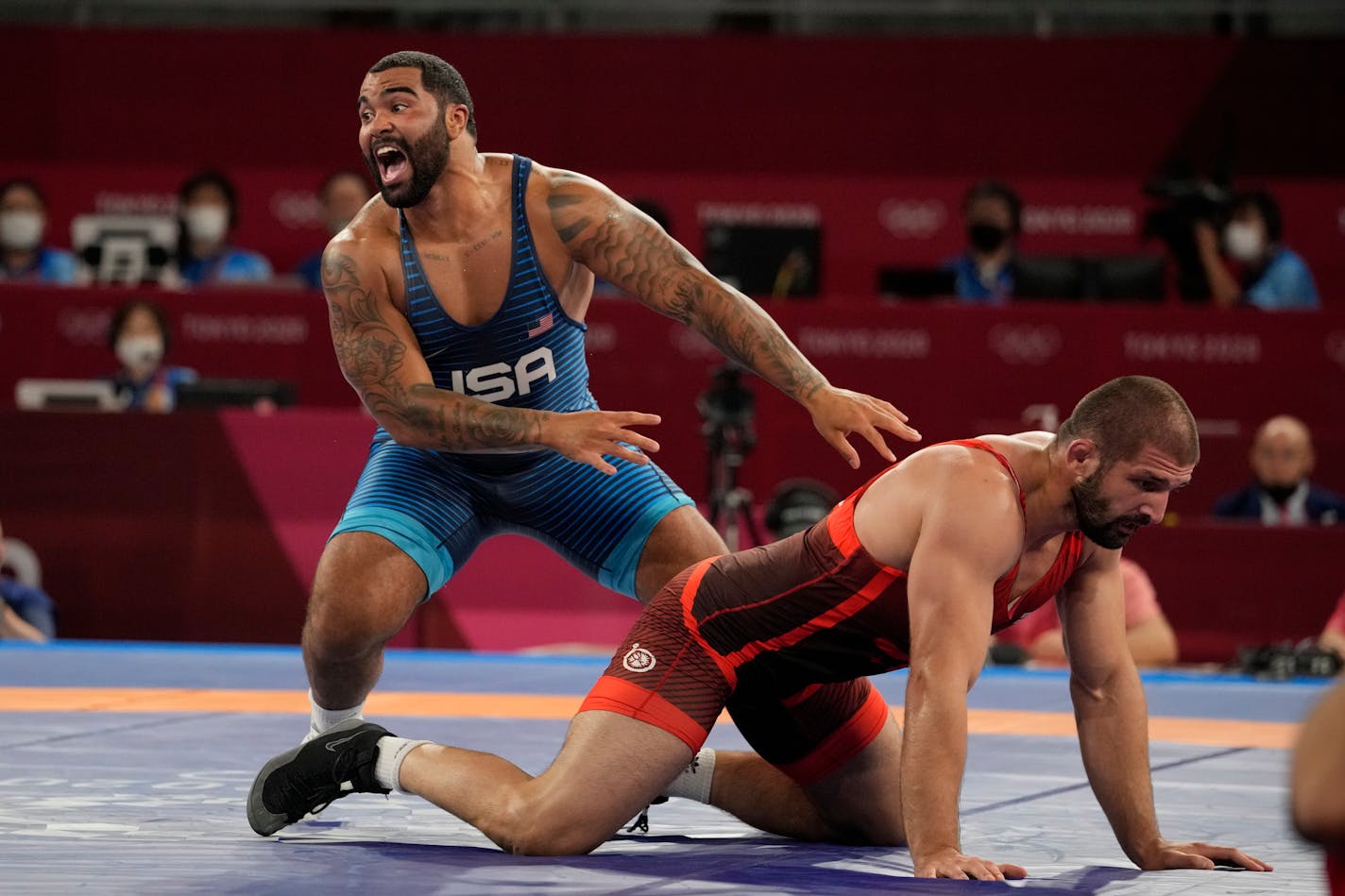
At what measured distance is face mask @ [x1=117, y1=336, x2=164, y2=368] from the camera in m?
8.38

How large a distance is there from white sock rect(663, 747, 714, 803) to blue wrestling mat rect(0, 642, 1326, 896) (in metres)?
0.08

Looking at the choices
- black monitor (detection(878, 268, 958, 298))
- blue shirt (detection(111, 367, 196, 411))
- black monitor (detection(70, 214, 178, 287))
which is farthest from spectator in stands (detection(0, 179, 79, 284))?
black monitor (detection(878, 268, 958, 298))

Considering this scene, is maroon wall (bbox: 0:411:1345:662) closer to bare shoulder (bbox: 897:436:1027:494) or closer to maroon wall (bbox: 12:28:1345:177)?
bare shoulder (bbox: 897:436:1027:494)

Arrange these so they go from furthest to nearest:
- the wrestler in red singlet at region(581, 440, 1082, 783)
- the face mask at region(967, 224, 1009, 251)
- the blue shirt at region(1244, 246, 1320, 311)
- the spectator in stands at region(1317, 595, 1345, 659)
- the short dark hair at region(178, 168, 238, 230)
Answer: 1. the blue shirt at region(1244, 246, 1320, 311)
2. the face mask at region(967, 224, 1009, 251)
3. the short dark hair at region(178, 168, 238, 230)
4. the spectator in stands at region(1317, 595, 1345, 659)
5. the wrestler in red singlet at region(581, 440, 1082, 783)

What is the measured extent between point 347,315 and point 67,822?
1288mm

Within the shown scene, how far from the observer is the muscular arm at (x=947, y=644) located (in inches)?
134

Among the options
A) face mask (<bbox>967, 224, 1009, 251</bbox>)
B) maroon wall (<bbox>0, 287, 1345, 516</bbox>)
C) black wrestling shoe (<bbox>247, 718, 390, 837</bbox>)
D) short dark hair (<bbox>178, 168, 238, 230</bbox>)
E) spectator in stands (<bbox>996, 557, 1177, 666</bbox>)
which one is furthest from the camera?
face mask (<bbox>967, 224, 1009, 251</bbox>)

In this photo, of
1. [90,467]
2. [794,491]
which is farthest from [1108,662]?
[90,467]

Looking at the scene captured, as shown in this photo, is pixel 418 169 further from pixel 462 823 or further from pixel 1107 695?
pixel 1107 695

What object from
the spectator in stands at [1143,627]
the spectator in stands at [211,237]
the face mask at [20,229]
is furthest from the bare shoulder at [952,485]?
the face mask at [20,229]

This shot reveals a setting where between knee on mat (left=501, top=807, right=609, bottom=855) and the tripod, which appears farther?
the tripod

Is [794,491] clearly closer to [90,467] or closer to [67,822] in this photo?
[90,467]

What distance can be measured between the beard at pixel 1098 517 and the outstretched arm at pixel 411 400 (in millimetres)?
894

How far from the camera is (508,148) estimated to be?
12.6 meters
